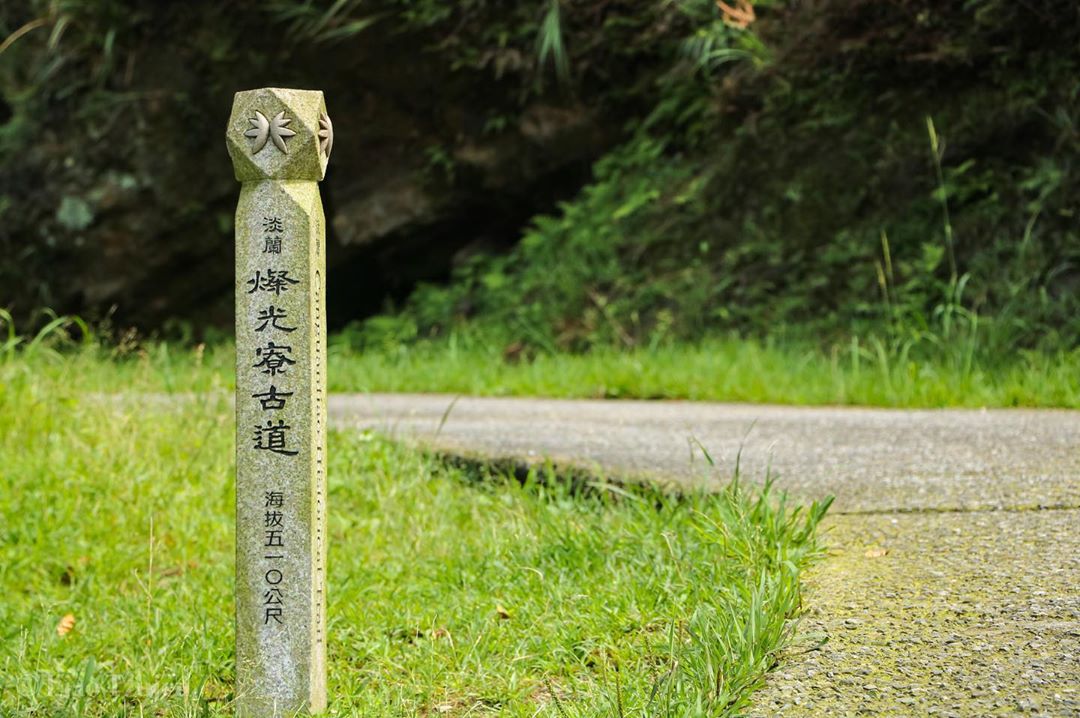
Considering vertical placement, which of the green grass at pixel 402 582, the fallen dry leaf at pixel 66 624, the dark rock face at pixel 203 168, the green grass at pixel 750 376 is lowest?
the fallen dry leaf at pixel 66 624

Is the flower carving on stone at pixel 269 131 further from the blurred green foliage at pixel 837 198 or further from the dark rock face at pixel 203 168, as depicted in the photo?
the dark rock face at pixel 203 168

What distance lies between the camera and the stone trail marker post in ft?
7.94

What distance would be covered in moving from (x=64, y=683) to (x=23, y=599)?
902 millimetres

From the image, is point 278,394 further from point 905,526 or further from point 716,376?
point 716,376

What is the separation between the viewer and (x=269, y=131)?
2.42 metres

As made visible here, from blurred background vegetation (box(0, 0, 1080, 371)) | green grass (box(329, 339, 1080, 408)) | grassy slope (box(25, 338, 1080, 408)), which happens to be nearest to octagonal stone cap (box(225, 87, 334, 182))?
grassy slope (box(25, 338, 1080, 408))

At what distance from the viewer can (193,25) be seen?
9.80 meters

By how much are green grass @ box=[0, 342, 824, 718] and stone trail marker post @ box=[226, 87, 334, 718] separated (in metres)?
0.19

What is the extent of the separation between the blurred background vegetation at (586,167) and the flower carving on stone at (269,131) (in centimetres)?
413

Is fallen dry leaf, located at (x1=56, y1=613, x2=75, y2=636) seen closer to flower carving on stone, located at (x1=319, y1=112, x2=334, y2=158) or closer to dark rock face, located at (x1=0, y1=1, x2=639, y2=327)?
flower carving on stone, located at (x1=319, y1=112, x2=334, y2=158)

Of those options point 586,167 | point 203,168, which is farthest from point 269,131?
point 203,168

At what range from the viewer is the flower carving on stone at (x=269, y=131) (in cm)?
242

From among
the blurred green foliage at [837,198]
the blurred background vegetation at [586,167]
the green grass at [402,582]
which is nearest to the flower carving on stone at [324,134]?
the green grass at [402,582]

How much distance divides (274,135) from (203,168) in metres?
7.97
